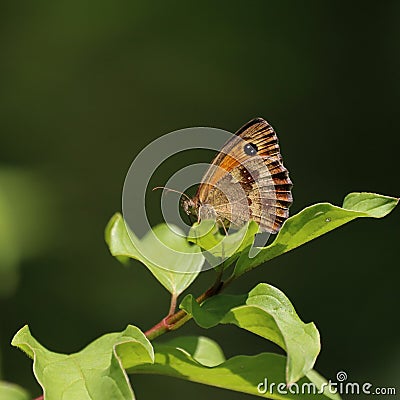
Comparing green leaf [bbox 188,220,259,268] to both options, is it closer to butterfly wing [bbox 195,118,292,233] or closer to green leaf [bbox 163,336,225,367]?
butterfly wing [bbox 195,118,292,233]

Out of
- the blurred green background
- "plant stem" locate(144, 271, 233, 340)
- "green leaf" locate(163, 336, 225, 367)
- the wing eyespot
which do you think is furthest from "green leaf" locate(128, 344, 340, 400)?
the blurred green background

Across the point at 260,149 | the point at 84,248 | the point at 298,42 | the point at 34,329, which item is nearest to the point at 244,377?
the point at 260,149

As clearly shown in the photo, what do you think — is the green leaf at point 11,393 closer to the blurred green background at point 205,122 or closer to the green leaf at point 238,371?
the green leaf at point 238,371

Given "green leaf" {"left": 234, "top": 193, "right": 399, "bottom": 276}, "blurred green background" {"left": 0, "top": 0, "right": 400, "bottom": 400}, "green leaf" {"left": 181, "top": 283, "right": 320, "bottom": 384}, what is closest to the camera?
"green leaf" {"left": 181, "top": 283, "right": 320, "bottom": 384}

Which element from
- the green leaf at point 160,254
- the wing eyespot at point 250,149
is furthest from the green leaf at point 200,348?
the wing eyespot at point 250,149

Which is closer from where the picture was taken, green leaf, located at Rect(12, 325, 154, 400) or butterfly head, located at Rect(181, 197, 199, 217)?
green leaf, located at Rect(12, 325, 154, 400)

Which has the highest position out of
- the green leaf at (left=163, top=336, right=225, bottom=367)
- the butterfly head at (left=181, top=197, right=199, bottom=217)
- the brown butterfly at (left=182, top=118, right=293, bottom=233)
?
the brown butterfly at (left=182, top=118, right=293, bottom=233)

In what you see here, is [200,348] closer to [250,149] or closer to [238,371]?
[238,371]

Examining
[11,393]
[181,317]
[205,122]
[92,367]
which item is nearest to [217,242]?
[181,317]
